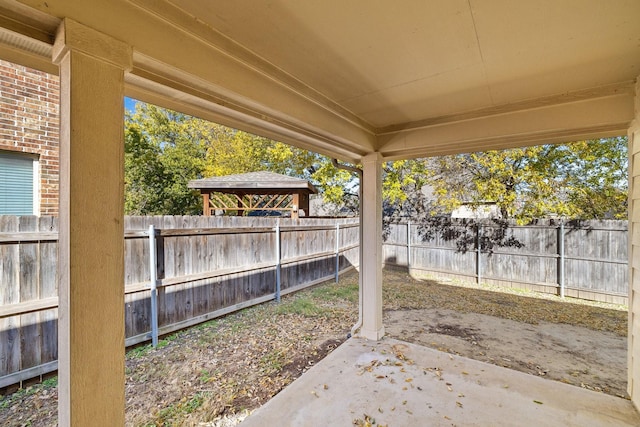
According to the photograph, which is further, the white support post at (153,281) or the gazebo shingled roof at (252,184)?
the gazebo shingled roof at (252,184)

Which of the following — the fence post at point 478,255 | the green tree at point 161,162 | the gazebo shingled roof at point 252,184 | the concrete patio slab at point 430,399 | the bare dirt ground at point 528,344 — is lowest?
the bare dirt ground at point 528,344

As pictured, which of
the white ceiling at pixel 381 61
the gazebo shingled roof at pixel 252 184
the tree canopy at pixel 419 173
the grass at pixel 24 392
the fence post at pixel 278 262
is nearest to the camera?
the white ceiling at pixel 381 61

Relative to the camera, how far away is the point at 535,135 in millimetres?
2619

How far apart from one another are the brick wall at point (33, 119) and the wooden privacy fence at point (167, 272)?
1.03 meters

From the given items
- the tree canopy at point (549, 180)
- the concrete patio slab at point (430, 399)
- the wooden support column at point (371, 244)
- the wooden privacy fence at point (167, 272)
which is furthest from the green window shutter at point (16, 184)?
the tree canopy at point (549, 180)

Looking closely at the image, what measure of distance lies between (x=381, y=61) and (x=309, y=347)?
3.08m

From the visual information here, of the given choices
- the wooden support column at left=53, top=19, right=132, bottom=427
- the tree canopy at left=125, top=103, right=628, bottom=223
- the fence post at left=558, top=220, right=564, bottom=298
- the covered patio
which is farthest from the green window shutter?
the fence post at left=558, top=220, right=564, bottom=298

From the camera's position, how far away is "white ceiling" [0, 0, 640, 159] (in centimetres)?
134

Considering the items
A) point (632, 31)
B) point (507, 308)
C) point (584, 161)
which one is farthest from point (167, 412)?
point (584, 161)

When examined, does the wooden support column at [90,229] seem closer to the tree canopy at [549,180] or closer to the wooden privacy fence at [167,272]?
the wooden privacy fence at [167,272]

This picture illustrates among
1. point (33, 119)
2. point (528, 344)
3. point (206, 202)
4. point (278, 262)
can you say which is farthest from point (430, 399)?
point (206, 202)

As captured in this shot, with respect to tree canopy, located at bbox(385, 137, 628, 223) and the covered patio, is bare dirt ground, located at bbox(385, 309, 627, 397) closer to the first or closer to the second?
the covered patio

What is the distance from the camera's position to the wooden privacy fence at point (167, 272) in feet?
8.21

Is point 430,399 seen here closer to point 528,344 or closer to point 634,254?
point 634,254
